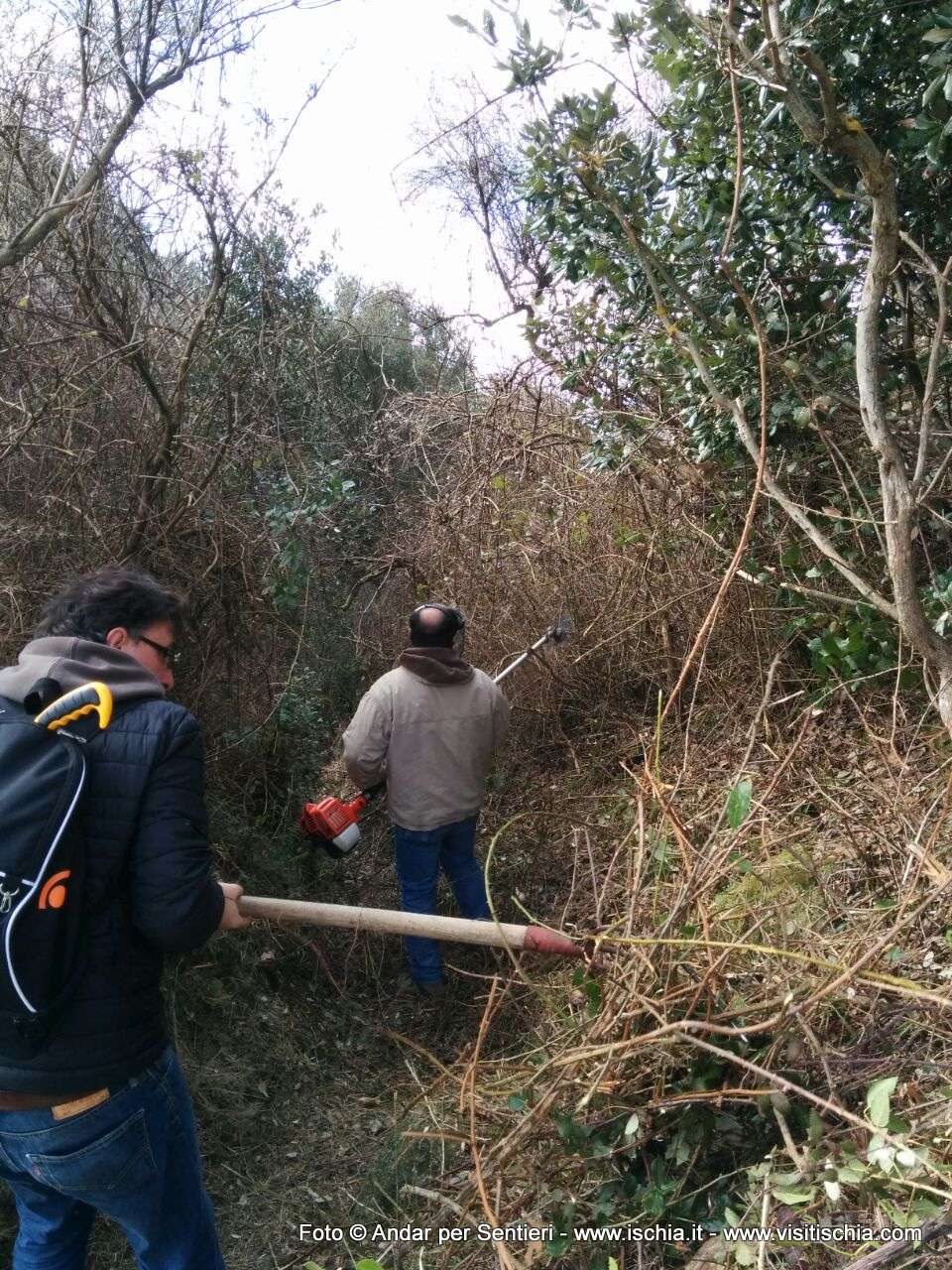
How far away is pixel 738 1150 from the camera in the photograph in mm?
2469

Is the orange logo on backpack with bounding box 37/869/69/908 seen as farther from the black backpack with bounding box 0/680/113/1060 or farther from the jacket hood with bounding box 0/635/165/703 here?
the jacket hood with bounding box 0/635/165/703

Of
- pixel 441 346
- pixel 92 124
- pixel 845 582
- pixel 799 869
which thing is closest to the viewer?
pixel 799 869

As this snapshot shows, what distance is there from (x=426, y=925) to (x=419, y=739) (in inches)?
69.9

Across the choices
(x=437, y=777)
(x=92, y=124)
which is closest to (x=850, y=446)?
(x=437, y=777)

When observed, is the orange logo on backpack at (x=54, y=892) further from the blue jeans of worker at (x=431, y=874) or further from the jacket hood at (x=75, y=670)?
the blue jeans of worker at (x=431, y=874)

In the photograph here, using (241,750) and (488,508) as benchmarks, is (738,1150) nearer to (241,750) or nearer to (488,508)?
(241,750)

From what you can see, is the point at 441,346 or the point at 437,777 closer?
the point at 437,777

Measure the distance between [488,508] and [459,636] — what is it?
88cm

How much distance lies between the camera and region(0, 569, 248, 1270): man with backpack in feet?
6.24

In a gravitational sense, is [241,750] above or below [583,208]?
below

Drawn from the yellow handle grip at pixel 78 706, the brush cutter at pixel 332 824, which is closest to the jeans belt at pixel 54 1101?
the yellow handle grip at pixel 78 706

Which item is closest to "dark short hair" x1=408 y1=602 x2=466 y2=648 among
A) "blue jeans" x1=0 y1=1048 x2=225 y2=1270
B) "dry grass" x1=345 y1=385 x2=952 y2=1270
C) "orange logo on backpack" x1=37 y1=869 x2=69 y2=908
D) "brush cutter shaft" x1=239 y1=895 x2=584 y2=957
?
"dry grass" x1=345 y1=385 x2=952 y2=1270

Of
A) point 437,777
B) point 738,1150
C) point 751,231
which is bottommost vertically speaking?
point 738,1150

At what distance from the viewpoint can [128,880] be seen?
2.05 m
